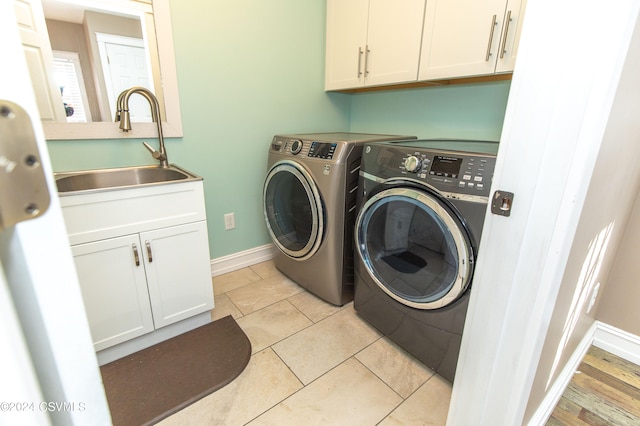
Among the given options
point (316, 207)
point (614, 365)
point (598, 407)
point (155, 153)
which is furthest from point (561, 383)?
point (155, 153)

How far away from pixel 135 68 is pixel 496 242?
1938mm

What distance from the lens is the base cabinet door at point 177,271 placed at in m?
1.41

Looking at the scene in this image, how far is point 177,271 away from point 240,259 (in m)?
0.83

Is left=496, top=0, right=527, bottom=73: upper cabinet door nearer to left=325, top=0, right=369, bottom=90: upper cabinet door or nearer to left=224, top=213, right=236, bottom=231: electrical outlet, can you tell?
left=325, top=0, right=369, bottom=90: upper cabinet door

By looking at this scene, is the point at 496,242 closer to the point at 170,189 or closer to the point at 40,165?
the point at 40,165

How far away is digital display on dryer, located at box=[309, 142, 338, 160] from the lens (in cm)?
160

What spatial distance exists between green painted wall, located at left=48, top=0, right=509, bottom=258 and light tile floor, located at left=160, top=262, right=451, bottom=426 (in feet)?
2.54

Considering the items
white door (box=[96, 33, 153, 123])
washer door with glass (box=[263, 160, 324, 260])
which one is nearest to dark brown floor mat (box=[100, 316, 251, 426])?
washer door with glass (box=[263, 160, 324, 260])

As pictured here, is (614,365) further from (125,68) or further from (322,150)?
(125,68)

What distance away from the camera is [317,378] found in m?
1.38

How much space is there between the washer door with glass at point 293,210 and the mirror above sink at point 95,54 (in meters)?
0.74

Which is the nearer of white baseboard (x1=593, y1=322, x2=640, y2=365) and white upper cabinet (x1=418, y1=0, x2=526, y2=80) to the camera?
white upper cabinet (x1=418, y1=0, x2=526, y2=80)

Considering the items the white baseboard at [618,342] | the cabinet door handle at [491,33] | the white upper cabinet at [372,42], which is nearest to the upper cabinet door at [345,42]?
the white upper cabinet at [372,42]

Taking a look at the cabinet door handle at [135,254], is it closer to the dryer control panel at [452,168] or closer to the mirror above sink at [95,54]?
the mirror above sink at [95,54]
